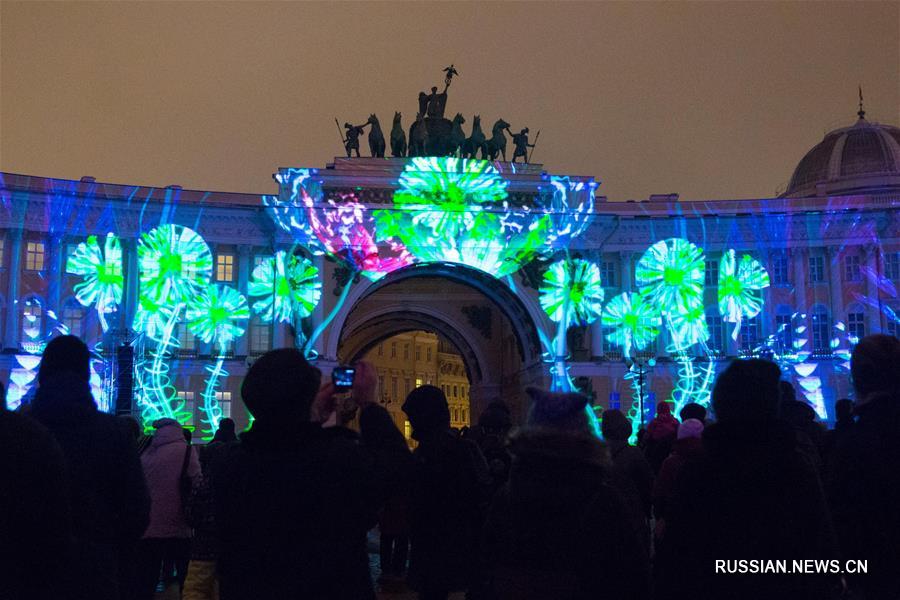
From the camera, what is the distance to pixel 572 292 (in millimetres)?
42250

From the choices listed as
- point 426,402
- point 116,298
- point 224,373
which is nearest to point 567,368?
point 224,373

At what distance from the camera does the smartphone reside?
17.9 ft

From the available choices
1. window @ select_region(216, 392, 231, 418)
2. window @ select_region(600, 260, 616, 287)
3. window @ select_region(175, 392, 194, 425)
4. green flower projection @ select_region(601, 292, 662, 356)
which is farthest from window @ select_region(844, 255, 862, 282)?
window @ select_region(175, 392, 194, 425)

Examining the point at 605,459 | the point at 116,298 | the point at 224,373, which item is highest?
the point at 116,298

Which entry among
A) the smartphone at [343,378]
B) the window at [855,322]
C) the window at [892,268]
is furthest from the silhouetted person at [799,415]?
the window at [892,268]

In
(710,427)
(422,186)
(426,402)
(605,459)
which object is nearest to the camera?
(605,459)

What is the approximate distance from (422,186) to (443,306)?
8.37m

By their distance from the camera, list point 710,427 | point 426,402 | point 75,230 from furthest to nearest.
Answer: point 75,230
point 426,402
point 710,427

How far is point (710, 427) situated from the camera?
4836 millimetres

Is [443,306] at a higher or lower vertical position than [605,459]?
higher

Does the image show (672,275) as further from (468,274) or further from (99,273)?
(99,273)

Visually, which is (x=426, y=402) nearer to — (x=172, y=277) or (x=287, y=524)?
(x=287, y=524)

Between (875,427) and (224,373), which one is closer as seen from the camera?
(875,427)

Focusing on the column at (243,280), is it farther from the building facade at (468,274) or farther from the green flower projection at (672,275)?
the green flower projection at (672,275)
